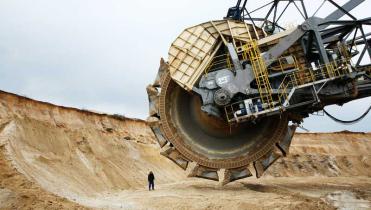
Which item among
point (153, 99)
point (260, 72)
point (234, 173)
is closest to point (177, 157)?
point (234, 173)

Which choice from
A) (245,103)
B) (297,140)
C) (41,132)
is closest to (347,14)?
(245,103)

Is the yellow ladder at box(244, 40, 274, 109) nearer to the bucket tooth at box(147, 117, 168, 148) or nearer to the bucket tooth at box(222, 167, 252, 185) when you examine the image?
the bucket tooth at box(222, 167, 252, 185)

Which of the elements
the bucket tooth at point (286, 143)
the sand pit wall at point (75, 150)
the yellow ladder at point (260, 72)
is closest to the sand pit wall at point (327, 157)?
the sand pit wall at point (75, 150)

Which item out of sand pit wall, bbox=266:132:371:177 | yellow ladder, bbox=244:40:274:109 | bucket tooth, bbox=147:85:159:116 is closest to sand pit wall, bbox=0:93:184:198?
bucket tooth, bbox=147:85:159:116

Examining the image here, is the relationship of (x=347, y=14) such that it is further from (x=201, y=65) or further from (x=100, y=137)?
(x=100, y=137)

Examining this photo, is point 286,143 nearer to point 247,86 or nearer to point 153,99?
point 247,86

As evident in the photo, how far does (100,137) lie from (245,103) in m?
11.5

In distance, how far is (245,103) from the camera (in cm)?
1020

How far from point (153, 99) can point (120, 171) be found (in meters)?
6.35

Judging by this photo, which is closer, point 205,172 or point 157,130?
point 205,172

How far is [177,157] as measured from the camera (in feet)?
37.5

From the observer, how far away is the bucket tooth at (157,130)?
11.7 meters

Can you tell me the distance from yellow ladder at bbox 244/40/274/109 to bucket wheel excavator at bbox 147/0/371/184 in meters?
0.03

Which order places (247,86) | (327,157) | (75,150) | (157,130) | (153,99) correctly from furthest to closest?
(327,157) < (75,150) < (153,99) < (157,130) < (247,86)
